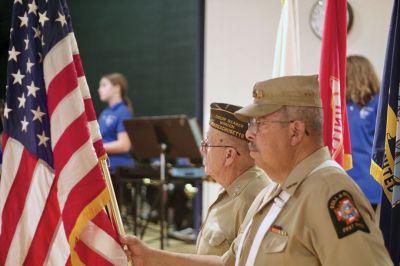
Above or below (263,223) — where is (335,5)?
above

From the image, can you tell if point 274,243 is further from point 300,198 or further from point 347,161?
point 347,161

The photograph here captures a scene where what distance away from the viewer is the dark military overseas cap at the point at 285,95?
1.95m

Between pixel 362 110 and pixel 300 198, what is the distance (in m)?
2.50

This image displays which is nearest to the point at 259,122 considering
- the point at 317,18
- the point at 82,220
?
the point at 82,220

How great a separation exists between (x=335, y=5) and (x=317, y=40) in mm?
2483

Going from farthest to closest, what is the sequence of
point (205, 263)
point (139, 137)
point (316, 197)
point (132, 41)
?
point (132, 41) < point (139, 137) < point (205, 263) < point (316, 197)

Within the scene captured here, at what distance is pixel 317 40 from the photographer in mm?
5629

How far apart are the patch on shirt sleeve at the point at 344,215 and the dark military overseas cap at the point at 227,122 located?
109cm

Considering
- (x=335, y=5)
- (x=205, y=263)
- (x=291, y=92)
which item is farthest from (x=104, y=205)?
(x=335, y=5)

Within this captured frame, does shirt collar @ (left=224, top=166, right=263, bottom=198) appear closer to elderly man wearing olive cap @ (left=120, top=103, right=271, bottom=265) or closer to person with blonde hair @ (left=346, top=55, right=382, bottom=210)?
elderly man wearing olive cap @ (left=120, top=103, right=271, bottom=265)

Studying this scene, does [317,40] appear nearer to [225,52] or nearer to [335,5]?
[225,52]

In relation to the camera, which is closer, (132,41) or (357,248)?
(357,248)

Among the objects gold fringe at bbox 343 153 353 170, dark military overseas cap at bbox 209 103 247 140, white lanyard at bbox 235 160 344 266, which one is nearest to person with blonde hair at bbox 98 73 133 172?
gold fringe at bbox 343 153 353 170

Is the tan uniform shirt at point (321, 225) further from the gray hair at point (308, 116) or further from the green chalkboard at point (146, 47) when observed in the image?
the green chalkboard at point (146, 47)
